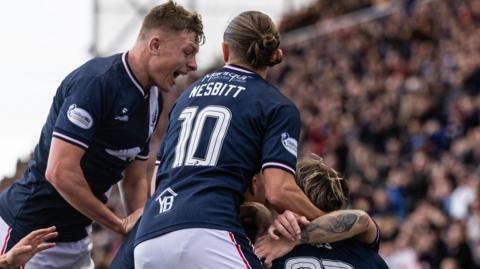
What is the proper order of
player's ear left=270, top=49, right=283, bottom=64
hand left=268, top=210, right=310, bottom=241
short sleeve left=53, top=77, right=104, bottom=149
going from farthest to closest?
1. short sleeve left=53, top=77, right=104, bottom=149
2. player's ear left=270, top=49, right=283, bottom=64
3. hand left=268, top=210, right=310, bottom=241

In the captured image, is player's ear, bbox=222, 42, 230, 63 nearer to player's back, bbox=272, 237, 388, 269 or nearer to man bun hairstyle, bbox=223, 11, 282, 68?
man bun hairstyle, bbox=223, 11, 282, 68

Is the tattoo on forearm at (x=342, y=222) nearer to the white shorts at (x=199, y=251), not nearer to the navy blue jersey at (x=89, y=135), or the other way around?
the white shorts at (x=199, y=251)

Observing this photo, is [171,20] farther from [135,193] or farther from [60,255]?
[60,255]

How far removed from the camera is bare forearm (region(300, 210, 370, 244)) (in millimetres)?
5875

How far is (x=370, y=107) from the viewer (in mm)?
18766

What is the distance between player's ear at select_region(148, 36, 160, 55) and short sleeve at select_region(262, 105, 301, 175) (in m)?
1.11

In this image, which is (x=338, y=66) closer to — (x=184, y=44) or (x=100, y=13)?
(x=100, y=13)

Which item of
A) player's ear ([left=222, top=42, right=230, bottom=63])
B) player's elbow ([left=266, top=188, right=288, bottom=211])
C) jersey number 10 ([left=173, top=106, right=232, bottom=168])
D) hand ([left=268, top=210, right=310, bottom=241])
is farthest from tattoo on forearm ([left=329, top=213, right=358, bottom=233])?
player's ear ([left=222, top=42, right=230, bottom=63])

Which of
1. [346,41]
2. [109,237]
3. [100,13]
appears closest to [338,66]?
A: [346,41]

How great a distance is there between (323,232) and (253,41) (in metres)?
1.12

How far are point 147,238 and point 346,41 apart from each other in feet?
58.4

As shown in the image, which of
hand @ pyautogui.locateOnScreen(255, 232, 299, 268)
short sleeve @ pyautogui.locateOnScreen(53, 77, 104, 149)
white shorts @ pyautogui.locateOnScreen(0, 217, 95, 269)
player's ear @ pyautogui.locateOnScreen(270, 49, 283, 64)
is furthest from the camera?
white shorts @ pyautogui.locateOnScreen(0, 217, 95, 269)

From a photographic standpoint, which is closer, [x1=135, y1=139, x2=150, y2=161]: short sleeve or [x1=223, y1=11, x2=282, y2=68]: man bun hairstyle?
[x1=223, y1=11, x2=282, y2=68]: man bun hairstyle

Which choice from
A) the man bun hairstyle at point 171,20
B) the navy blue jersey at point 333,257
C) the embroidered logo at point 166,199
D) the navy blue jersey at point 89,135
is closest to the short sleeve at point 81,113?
the navy blue jersey at point 89,135
